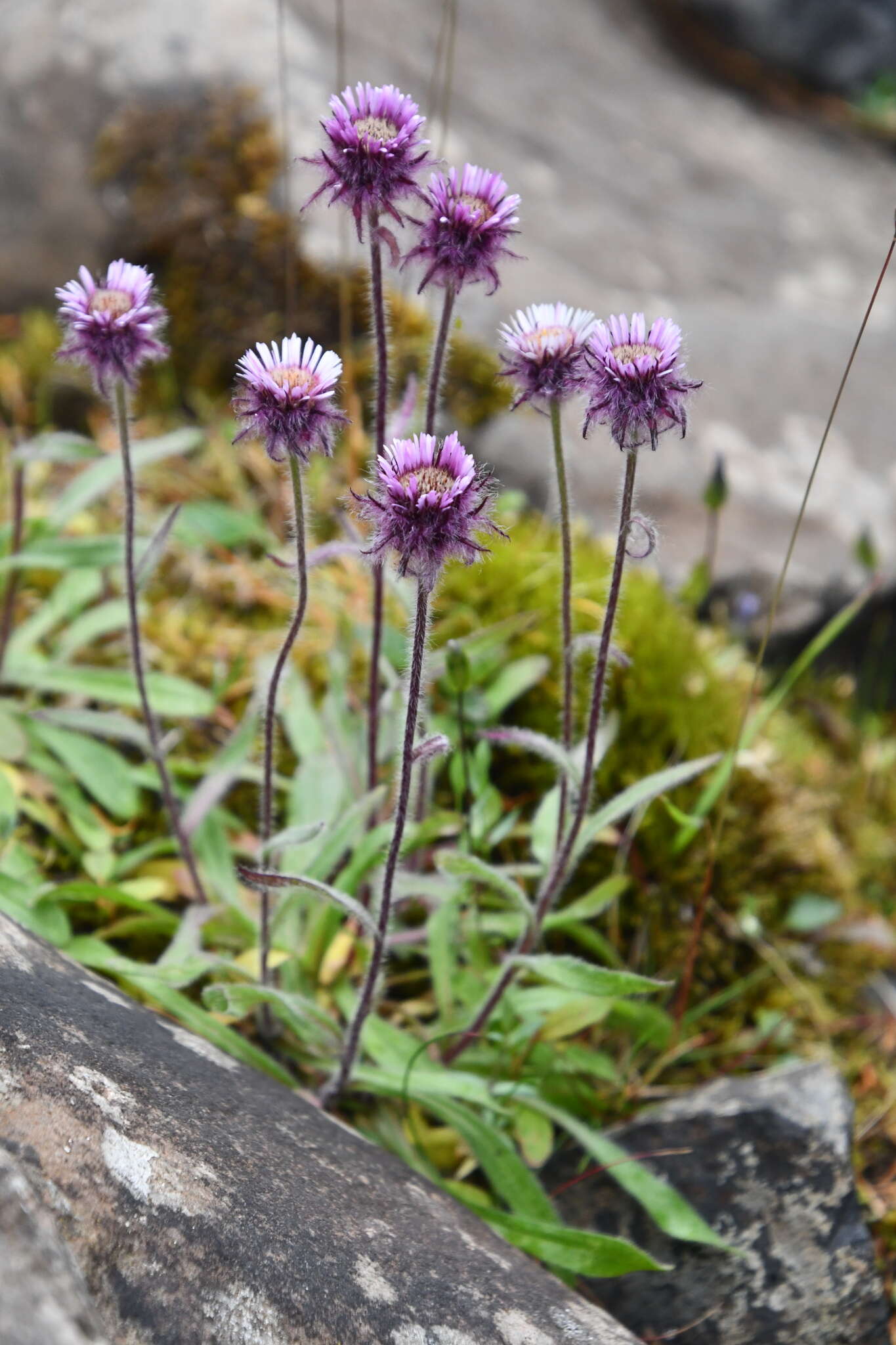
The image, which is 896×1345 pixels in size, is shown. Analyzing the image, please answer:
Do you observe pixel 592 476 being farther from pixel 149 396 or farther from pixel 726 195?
pixel 726 195

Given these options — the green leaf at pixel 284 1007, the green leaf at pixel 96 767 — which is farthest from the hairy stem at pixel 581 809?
the green leaf at pixel 96 767

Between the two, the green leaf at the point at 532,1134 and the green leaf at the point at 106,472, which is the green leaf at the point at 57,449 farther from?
the green leaf at the point at 532,1134

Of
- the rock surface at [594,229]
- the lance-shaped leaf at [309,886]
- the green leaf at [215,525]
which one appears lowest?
the lance-shaped leaf at [309,886]

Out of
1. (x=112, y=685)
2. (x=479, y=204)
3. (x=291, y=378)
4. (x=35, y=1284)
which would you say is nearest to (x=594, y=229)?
(x=112, y=685)

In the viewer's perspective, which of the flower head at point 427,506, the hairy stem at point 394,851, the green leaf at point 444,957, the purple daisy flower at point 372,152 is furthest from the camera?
the green leaf at point 444,957

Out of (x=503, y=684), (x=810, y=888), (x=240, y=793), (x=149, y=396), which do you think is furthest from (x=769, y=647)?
(x=149, y=396)

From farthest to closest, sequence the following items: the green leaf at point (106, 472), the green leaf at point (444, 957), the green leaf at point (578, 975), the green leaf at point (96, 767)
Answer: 1. the green leaf at point (106, 472)
2. the green leaf at point (96, 767)
3. the green leaf at point (444, 957)
4. the green leaf at point (578, 975)
